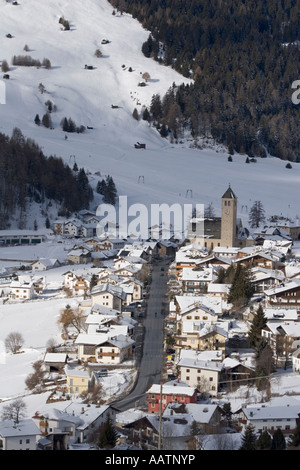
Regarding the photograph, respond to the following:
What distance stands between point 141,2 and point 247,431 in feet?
217

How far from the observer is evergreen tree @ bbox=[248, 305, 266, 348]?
64.1ft

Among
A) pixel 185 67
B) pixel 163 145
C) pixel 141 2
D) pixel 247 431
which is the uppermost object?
pixel 141 2

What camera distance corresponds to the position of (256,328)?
65.3 ft

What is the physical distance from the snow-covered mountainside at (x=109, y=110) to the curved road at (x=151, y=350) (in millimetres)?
16202

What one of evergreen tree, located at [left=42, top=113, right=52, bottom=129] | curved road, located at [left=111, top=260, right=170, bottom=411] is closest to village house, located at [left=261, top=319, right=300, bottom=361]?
curved road, located at [left=111, top=260, right=170, bottom=411]

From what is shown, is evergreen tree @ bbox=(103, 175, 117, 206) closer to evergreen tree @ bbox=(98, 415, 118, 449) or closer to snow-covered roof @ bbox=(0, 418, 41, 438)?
snow-covered roof @ bbox=(0, 418, 41, 438)

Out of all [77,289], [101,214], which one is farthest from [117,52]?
[77,289]

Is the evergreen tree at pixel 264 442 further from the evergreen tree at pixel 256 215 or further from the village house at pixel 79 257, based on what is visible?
the evergreen tree at pixel 256 215

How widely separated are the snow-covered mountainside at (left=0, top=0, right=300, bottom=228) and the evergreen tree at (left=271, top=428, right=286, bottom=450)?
28.7 meters

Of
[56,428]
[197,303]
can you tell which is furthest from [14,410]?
[197,303]

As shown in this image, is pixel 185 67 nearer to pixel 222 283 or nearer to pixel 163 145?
pixel 163 145

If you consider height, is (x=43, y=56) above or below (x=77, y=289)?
above

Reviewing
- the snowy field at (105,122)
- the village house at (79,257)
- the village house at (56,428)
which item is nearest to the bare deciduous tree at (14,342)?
the snowy field at (105,122)

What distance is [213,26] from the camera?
72.2m
